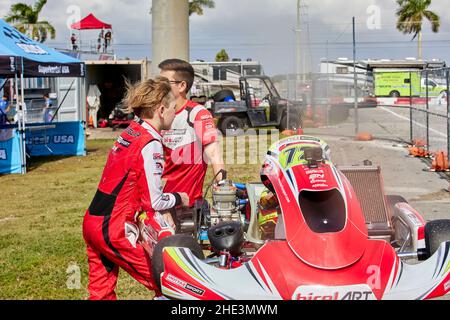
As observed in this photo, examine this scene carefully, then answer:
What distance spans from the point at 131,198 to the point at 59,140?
47.6 feet

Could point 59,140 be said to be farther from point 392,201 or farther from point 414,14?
point 414,14

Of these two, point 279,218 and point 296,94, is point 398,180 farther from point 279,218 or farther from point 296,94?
point 296,94

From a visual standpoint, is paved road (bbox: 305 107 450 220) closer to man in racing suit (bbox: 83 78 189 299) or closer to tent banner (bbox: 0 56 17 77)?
man in racing suit (bbox: 83 78 189 299)

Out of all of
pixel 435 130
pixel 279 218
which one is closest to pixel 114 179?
pixel 279 218

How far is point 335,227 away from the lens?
11.8ft

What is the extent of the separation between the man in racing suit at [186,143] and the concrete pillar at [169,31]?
3.77m

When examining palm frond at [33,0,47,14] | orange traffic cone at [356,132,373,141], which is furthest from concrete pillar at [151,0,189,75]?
palm frond at [33,0,47,14]

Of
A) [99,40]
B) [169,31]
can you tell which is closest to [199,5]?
[99,40]

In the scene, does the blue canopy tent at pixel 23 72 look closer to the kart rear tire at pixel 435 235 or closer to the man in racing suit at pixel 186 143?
the man in racing suit at pixel 186 143

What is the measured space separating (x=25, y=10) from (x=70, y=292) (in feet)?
139

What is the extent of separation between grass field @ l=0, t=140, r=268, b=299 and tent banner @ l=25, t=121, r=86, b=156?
187 centimetres

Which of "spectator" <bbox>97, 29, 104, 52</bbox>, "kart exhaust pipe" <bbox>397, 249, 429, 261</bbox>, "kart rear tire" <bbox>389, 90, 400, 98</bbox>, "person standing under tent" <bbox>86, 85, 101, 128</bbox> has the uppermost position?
"spectator" <bbox>97, 29, 104, 52</bbox>

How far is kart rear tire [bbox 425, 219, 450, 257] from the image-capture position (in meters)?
3.89

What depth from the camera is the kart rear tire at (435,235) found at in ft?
12.8
